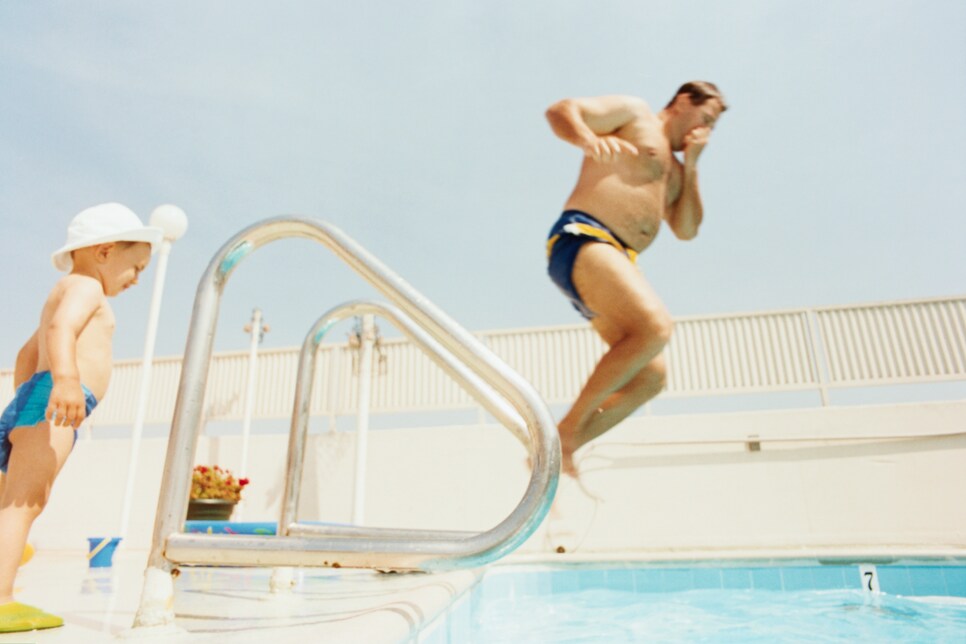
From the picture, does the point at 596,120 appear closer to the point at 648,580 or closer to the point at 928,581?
the point at 648,580

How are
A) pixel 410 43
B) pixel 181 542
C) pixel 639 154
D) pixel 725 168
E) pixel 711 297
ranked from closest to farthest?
pixel 181 542 < pixel 639 154 < pixel 725 168 < pixel 410 43 < pixel 711 297

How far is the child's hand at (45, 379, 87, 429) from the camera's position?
135 cm

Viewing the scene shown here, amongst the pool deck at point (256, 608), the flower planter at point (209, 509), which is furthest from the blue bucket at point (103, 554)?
the flower planter at point (209, 509)

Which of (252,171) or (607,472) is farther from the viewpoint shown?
(252,171)

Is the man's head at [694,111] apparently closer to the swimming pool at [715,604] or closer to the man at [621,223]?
the man at [621,223]

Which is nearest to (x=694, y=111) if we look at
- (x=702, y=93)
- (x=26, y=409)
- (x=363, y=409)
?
(x=702, y=93)

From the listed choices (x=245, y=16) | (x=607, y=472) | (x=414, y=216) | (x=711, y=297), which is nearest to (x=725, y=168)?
(x=711, y=297)

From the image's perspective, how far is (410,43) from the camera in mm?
6262

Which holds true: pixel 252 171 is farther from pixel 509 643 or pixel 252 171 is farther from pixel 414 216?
pixel 509 643

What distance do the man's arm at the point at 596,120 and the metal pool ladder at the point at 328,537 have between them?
1.13m

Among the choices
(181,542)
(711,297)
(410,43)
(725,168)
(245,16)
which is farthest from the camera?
(711,297)

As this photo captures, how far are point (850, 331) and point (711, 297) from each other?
1.60 metres

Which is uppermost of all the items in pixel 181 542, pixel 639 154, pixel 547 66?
pixel 547 66

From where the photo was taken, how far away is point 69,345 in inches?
57.0
